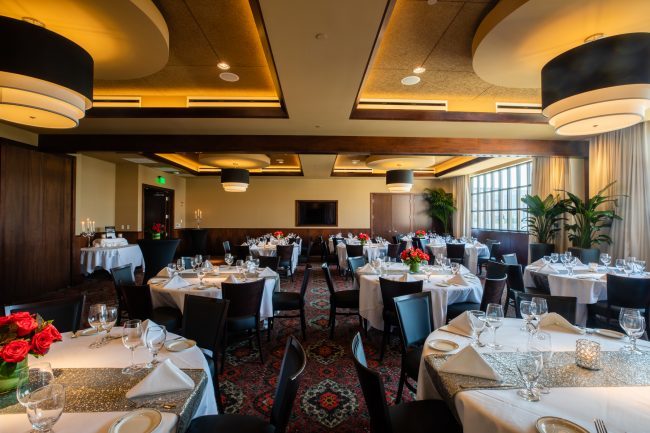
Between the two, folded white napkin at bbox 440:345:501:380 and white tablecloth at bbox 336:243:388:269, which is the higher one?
folded white napkin at bbox 440:345:501:380

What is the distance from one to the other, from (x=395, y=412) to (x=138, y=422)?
4.04 feet

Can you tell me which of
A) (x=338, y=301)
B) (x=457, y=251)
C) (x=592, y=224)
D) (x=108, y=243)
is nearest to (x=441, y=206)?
(x=457, y=251)

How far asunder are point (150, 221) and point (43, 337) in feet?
36.1

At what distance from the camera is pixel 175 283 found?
11.7ft

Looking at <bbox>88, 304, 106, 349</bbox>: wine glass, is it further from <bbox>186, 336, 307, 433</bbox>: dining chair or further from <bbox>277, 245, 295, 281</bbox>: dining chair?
<bbox>277, 245, 295, 281</bbox>: dining chair

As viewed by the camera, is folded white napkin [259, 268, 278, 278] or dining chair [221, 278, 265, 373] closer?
dining chair [221, 278, 265, 373]

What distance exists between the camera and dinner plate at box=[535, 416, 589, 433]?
1.08m

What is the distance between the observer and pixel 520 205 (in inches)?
366

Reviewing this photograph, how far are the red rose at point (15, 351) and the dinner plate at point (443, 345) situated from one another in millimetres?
1880

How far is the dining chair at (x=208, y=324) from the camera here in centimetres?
227

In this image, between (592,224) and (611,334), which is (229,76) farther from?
(592,224)

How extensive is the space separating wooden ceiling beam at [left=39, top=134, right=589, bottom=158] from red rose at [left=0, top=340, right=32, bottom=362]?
540 cm

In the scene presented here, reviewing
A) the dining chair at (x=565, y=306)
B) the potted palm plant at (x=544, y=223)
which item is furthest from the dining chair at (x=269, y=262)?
the potted palm plant at (x=544, y=223)

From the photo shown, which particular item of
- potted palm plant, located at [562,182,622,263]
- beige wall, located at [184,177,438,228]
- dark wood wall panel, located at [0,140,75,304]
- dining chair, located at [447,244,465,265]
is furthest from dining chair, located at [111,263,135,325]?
beige wall, located at [184,177,438,228]
